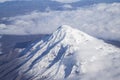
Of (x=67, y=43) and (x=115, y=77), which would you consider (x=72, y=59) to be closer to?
(x=67, y=43)

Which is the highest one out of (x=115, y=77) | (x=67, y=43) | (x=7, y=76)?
(x=115, y=77)

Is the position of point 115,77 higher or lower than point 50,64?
higher

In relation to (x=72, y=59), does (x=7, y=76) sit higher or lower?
lower

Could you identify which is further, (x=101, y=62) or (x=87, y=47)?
(x=87, y=47)

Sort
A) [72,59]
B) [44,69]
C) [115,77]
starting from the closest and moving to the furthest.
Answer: [115,77]
[72,59]
[44,69]

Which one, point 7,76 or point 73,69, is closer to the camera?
point 73,69

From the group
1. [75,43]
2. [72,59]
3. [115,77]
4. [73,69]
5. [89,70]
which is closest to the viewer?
[115,77]

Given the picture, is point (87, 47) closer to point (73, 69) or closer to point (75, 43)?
point (75, 43)

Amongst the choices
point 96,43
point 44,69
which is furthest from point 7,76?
point 96,43

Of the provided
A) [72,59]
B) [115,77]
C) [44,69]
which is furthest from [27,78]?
[115,77]
